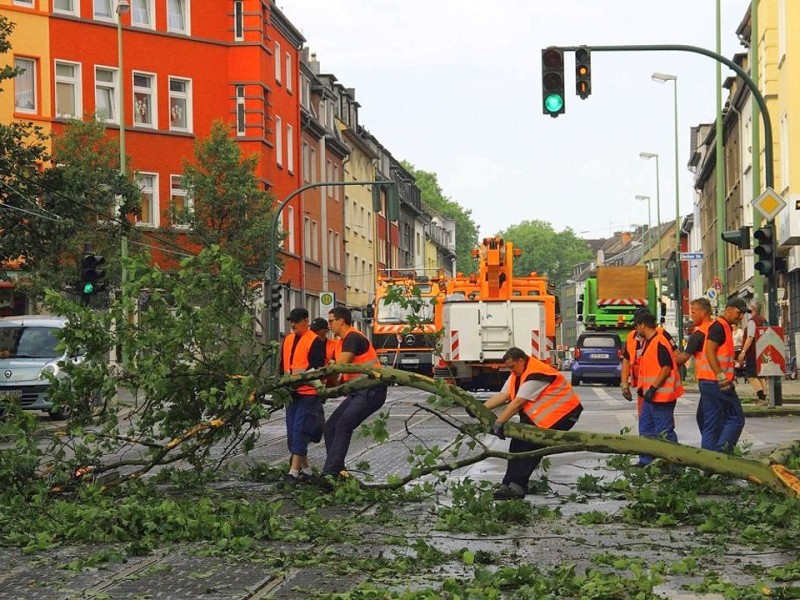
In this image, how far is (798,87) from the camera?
132 feet

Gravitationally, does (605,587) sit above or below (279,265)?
below

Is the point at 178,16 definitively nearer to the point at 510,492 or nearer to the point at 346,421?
the point at 346,421

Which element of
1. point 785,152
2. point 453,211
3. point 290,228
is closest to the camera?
point 785,152

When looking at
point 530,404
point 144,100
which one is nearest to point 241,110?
point 144,100

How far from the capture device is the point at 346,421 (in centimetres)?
1399

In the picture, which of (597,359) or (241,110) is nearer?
(597,359)

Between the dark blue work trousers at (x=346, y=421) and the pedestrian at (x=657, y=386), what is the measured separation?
2989 mm

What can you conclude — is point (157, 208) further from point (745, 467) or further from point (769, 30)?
point (745, 467)

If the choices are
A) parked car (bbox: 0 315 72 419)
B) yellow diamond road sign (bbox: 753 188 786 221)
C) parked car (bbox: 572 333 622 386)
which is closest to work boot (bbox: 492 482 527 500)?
yellow diamond road sign (bbox: 753 188 786 221)

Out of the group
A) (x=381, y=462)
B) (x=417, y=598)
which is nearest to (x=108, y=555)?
(x=417, y=598)

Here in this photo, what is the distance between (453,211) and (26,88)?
311 ft

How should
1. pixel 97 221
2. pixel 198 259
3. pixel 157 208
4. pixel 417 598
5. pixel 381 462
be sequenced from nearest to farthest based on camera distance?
pixel 417 598
pixel 198 259
pixel 381 462
pixel 97 221
pixel 157 208

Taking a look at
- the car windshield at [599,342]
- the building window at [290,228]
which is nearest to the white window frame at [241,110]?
the building window at [290,228]

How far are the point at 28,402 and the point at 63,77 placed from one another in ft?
73.0
